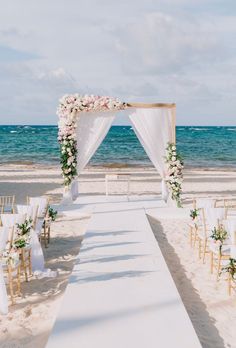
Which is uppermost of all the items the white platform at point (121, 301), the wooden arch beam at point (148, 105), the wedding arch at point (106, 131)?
the wooden arch beam at point (148, 105)

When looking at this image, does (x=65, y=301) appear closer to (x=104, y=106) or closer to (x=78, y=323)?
(x=78, y=323)

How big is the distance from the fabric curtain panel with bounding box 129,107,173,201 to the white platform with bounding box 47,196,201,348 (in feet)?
13.8

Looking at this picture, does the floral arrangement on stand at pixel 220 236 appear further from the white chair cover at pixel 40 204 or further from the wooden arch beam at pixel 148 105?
the wooden arch beam at pixel 148 105

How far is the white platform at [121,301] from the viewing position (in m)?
4.72

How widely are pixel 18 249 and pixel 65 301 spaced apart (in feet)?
4.21

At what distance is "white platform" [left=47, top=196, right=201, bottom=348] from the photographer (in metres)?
4.72

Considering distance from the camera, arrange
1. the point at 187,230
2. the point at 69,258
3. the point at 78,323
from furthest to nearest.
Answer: the point at 187,230 < the point at 69,258 < the point at 78,323

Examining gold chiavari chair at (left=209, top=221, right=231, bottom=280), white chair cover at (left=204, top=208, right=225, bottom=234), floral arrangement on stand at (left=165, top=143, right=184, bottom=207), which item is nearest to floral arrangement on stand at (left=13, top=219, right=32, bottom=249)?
gold chiavari chair at (left=209, top=221, right=231, bottom=280)

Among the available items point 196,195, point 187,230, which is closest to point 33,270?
point 187,230

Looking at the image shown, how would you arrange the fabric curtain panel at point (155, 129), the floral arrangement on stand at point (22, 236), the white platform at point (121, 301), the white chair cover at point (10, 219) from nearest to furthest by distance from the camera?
the white platform at point (121, 301) < the floral arrangement on stand at point (22, 236) < the white chair cover at point (10, 219) < the fabric curtain panel at point (155, 129)

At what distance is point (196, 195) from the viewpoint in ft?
55.7

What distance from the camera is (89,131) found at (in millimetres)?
13391

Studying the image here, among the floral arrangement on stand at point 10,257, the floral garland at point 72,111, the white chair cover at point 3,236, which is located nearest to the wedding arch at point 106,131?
the floral garland at point 72,111

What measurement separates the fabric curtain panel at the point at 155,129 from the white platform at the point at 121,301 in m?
4.19
